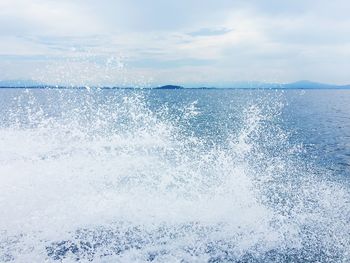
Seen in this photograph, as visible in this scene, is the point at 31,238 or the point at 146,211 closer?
the point at 31,238

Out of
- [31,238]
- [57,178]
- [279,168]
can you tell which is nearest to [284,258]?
[31,238]

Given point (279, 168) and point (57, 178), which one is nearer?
point (57, 178)

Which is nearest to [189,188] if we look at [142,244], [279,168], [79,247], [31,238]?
[142,244]

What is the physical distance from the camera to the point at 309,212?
17.4 metres

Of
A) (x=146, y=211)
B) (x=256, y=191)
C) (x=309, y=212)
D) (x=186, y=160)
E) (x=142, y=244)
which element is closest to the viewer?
(x=142, y=244)

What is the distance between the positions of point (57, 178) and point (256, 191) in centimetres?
1151

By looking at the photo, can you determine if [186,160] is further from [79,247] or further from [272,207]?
[79,247]

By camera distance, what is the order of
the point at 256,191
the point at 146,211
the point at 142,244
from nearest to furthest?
the point at 142,244 → the point at 146,211 → the point at 256,191

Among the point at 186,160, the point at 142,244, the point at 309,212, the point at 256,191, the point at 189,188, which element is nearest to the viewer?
the point at 142,244

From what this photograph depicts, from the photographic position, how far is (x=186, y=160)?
26.2 m

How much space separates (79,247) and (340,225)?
1166 cm

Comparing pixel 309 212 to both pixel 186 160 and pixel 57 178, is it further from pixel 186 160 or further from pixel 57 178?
pixel 57 178

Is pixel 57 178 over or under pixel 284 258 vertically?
over

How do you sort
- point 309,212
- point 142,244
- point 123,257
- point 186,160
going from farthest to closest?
point 186,160, point 309,212, point 142,244, point 123,257
